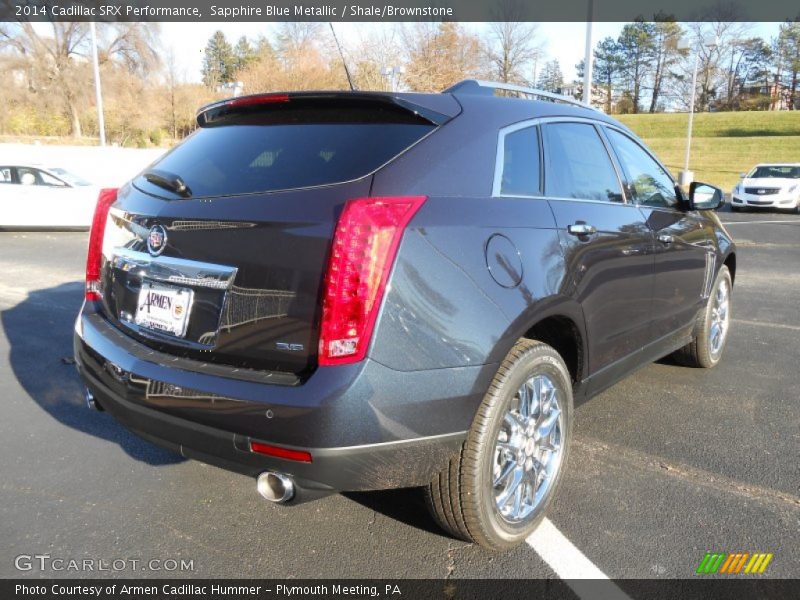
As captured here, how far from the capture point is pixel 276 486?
7.23ft

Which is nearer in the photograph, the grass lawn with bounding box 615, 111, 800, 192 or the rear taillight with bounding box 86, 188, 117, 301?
the rear taillight with bounding box 86, 188, 117, 301

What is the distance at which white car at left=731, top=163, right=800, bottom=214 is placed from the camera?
19219 mm

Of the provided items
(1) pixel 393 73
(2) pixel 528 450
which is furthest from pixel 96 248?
(1) pixel 393 73

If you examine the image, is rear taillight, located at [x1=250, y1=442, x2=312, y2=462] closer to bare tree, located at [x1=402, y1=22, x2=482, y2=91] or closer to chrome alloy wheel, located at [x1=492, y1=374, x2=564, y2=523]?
chrome alloy wheel, located at [x1=492, y1=374, x2=564, y2=523]

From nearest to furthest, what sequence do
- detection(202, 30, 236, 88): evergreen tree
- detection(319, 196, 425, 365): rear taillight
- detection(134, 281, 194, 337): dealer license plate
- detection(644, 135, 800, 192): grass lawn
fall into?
detection(319, 196, 425, 365): rear taillight, detection(134, 281, 194, 337): dealer license plate, detection(644, 135, 800, 192): grass lawn, detection(202, 30, 236, 88): evergreen tree

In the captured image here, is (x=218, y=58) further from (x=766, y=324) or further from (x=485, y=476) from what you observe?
(x=485, y=476)

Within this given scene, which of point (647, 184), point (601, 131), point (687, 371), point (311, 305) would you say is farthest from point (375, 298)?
point (687, 371)

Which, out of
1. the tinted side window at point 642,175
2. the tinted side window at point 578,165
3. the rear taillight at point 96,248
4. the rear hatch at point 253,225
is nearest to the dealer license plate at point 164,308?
the rear hatch at point 253,225

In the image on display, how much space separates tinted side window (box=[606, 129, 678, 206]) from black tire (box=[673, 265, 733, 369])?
89 cm

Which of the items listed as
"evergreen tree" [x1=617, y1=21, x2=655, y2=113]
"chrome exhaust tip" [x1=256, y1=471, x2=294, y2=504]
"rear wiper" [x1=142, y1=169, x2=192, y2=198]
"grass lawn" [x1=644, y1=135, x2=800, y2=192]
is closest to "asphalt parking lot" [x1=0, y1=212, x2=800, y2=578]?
"chrome exhaust tip" [x1=256, y1=471, x2=294, y2=504]

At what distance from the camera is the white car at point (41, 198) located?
526 inches

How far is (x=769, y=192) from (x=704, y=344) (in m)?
17.4

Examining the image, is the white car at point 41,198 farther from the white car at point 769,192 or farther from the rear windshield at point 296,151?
the white car at point 769,192

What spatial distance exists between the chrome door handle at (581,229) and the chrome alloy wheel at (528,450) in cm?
64
